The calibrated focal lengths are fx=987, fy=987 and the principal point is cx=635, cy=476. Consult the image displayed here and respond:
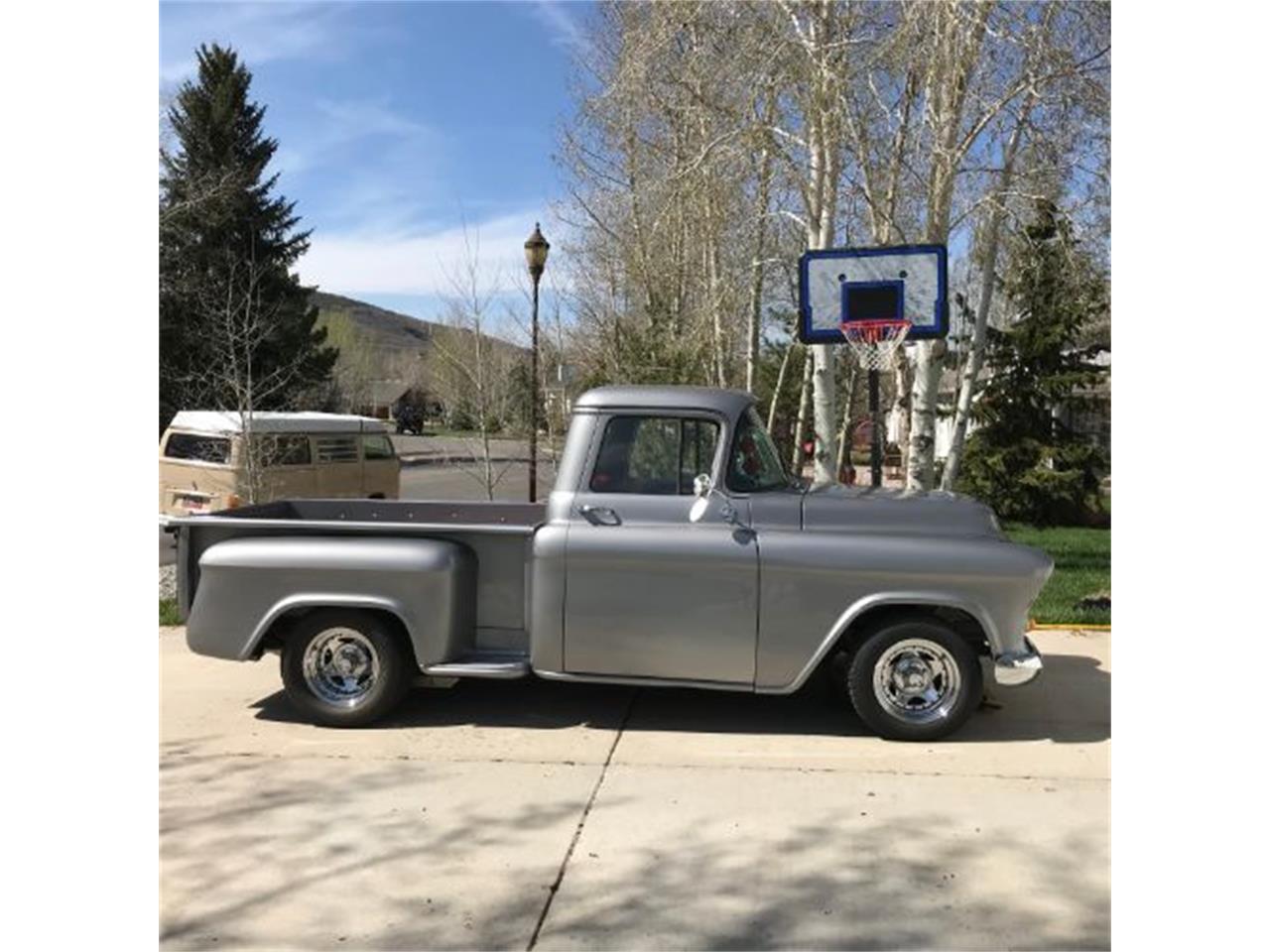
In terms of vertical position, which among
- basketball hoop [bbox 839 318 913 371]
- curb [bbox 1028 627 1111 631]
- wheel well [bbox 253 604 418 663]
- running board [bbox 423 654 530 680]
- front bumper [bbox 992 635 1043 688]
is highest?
basketball hoop [bbox 839 318 913 371]

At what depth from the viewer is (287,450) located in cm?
1448

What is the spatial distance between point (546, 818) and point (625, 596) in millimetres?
1283

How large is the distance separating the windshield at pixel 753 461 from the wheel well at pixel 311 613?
1.99m

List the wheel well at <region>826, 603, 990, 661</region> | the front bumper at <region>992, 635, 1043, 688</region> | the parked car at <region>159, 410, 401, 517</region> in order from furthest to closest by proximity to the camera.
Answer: the parked car at <region>159, 410, 401, 517</region>, the wheel well at <region>826, 603, 990, 661</region>, the front bumper at <region>992, 635, 1043, 688</region>

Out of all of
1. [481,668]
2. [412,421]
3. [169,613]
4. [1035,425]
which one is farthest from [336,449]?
[412,421]

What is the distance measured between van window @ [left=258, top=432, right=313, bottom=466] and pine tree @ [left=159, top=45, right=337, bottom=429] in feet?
39.0

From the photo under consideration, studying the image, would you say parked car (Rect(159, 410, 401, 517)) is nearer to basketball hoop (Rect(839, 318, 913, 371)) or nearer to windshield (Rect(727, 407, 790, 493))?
basketball hoop (Rect(839, 318, 913, 371))

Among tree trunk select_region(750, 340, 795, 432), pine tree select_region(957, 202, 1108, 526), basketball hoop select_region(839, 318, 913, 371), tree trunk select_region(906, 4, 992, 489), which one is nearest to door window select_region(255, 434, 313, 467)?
tree trunk select_region(750, 340, 795, 432)

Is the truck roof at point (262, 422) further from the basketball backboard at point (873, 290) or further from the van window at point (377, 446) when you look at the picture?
the basketball backboard at point (873, 290)

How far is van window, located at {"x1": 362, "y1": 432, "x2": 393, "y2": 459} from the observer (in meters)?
16.1

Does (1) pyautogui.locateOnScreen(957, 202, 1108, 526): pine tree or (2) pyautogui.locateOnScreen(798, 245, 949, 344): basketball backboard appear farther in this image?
(1) pyautogui.locateOnScreen(957, 202, 1108, 526): pine tree

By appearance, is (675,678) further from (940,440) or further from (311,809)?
(940,440)

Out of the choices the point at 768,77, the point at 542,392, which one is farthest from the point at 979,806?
the point at 542,392

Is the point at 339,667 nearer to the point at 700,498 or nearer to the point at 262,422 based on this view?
the point at 700,498
